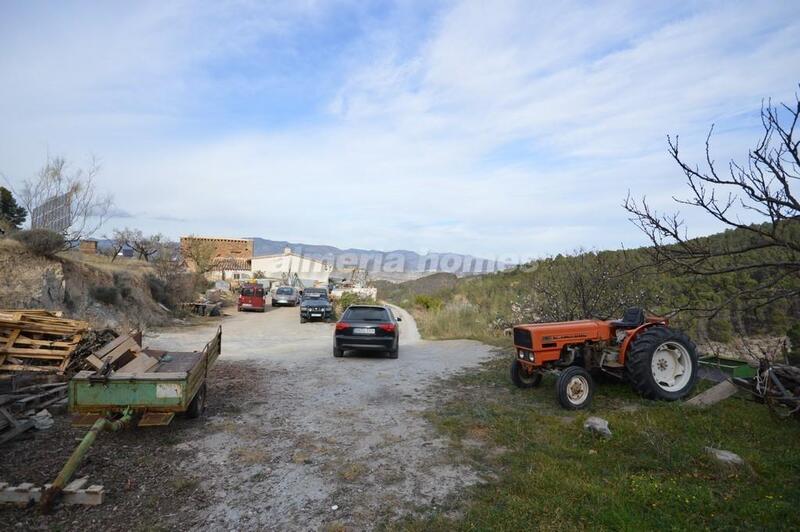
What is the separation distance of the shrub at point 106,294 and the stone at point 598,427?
18709 mm

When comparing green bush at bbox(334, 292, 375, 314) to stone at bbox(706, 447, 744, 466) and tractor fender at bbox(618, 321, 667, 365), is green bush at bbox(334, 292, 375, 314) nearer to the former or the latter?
tractor fender at bbox(618, 321, 667, 365)

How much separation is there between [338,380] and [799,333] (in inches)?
353

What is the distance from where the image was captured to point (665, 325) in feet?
24.5

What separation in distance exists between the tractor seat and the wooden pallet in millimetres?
7033

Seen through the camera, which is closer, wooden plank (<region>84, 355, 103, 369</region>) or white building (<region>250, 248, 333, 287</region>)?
wooden plank (<region>84, 355, 103, 369</region>)

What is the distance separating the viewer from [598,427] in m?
5.52

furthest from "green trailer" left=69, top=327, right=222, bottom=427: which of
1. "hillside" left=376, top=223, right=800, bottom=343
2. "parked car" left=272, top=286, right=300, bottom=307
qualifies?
"parked car" left=272, top=286, right=300, bottom=307

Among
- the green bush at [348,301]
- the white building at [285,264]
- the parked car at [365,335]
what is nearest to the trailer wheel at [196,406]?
the parked car at [365,335]

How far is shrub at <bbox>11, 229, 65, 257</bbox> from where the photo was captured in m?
15.8

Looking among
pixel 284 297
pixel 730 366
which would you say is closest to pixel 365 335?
pixel 730 366

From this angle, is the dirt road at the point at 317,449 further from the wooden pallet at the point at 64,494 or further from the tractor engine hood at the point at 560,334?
the tractor engine hood at the point at 560,334

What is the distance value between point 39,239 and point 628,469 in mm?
18387

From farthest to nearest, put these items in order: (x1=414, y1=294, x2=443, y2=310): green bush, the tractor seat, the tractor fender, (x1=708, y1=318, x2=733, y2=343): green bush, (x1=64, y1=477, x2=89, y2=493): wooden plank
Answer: (x1=414, y1=294, x2=443, y2=310): green bush → (x1=708, y1=318, x2=733, y2=343): green bush → the tractor seat → the tractor fender → (x1=64, y1=477, x2=89, y2=493): wooden plank

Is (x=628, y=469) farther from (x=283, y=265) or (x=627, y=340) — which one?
(x=283, y=265)
